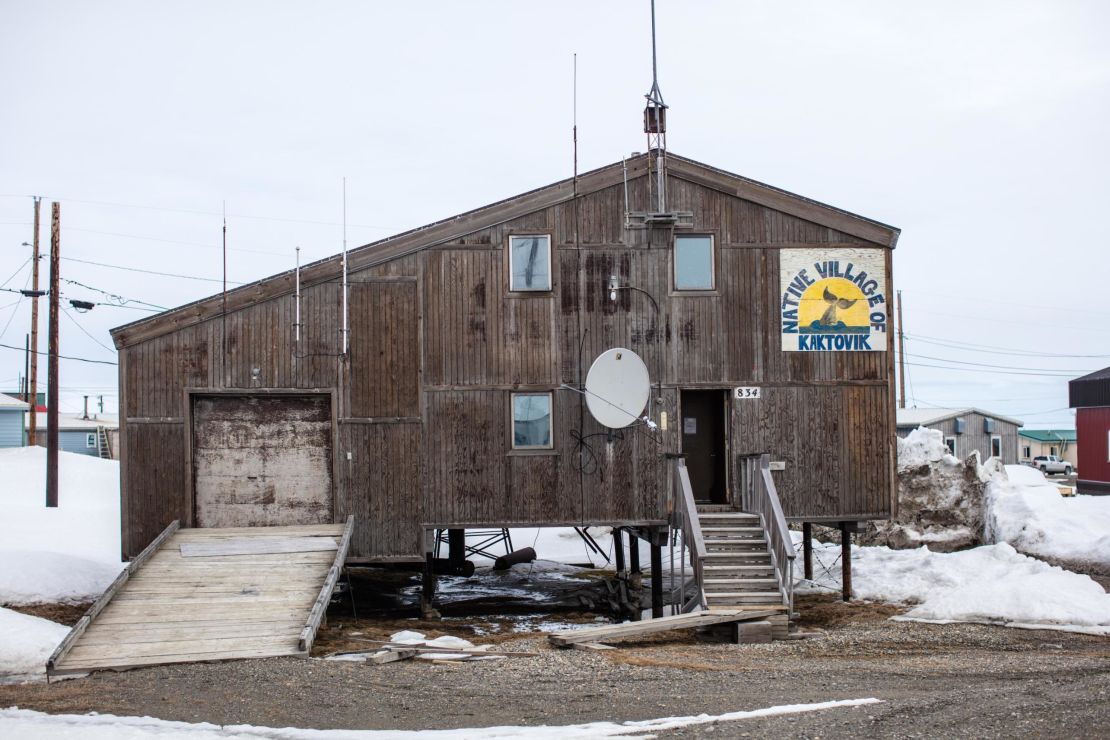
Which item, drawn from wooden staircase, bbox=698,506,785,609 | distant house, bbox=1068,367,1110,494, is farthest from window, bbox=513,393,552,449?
distant house, bbox=1068,367,1110,494

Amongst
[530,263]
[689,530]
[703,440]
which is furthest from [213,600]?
[703,440]

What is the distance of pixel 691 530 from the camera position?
1728 cm

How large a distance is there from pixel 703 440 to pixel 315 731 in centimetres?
1156

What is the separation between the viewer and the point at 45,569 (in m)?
19.5

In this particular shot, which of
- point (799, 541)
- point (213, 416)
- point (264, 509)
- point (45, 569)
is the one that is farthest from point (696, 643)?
point (799, 541)

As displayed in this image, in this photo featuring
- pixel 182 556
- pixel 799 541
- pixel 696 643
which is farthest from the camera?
pixel 799 541

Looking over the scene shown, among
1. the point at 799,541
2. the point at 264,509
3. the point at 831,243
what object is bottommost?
the point at 799,541

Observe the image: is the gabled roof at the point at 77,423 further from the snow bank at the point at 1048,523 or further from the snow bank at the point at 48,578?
the snow bank at the point at 1048,523

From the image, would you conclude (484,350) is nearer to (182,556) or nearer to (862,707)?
(182,556)

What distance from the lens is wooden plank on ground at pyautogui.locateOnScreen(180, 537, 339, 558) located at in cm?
1706

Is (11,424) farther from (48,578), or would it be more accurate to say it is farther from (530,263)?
(530,263)

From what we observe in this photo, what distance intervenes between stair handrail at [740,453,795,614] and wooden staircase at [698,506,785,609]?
4.7 inches

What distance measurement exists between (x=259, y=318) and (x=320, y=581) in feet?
16.3

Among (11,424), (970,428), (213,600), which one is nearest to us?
(213,600)
